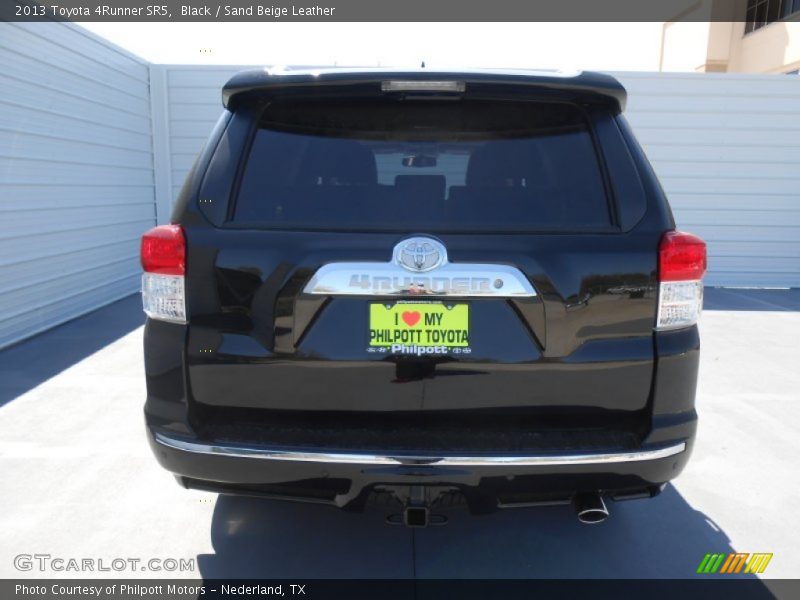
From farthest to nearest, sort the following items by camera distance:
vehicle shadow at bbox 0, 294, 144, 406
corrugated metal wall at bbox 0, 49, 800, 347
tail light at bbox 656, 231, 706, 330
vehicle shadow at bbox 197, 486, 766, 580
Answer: corrugated metal wall at bbox 0, 49, 800, 347 < vehicle shadow at bbox 0, 294, 144, 406 < vehicle shadow at bbox 197, 486, 766, 580 < tail light at bbox 656, 231, 706, 330

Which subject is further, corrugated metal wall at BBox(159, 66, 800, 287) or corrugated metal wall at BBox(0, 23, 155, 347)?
corrugated metal wall at BBox(159, 66, 800, 287)

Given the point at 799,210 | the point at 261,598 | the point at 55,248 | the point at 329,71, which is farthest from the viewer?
the point at 799,210

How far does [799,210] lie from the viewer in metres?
9.70

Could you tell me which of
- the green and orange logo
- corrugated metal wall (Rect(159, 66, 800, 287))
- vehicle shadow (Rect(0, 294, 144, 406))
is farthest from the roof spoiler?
corrugated metal wall (Rect(159, 66, 800, 287))

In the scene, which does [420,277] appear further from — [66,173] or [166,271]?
[66,173]

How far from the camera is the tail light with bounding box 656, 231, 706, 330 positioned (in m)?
2.02

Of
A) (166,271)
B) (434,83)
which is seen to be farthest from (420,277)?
(166,271)

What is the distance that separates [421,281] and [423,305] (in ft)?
0.25

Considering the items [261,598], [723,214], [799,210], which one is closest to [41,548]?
[261,598]

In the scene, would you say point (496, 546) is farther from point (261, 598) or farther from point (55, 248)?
point (55, 248)

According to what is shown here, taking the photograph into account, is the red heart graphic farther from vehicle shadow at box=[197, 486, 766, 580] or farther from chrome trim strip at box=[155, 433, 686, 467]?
vehicle shadow at box=[197, 486, 766, 580]

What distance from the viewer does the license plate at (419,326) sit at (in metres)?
1.93

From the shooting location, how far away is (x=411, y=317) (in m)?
1.94

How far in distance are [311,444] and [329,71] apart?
1.23 metres
